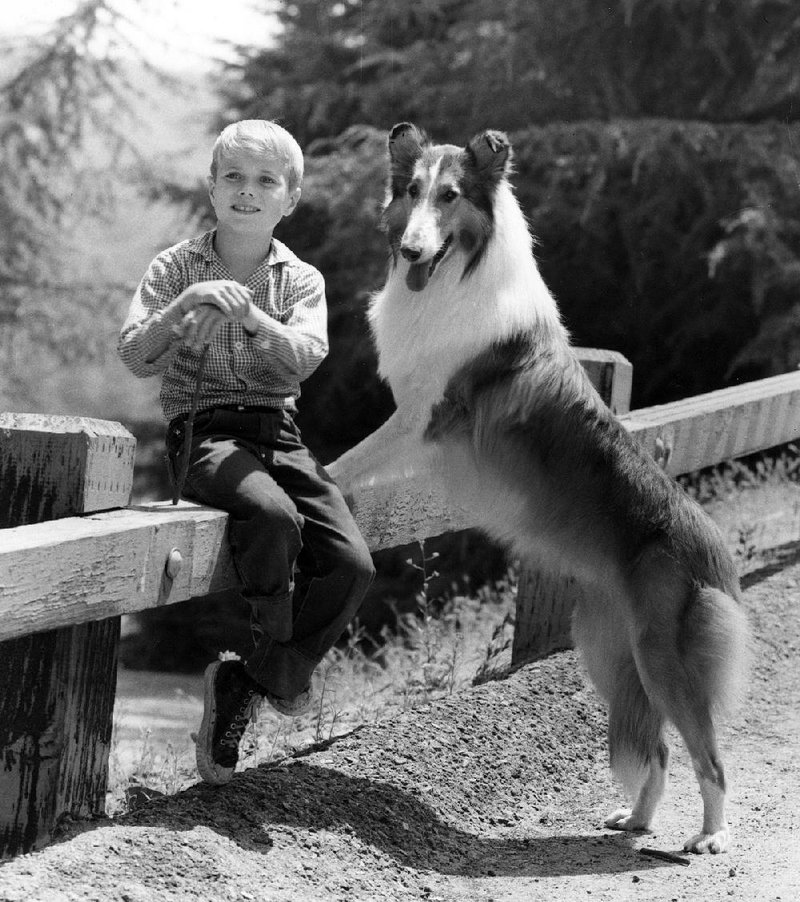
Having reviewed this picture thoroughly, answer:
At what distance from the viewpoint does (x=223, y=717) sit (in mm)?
3141

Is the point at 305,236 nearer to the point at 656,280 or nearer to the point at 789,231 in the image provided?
the point at 656,280

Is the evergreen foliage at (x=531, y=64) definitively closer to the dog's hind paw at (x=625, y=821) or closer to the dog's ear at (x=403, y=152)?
the dog's ear at (x=403, y=152)


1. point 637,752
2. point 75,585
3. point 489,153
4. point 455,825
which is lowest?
point 455,825

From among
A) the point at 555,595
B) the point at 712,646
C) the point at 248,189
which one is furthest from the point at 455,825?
the point at 248,189

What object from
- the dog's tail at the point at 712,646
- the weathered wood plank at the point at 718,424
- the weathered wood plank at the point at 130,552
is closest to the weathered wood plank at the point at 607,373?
the weathered wood plank at the point at 718,424

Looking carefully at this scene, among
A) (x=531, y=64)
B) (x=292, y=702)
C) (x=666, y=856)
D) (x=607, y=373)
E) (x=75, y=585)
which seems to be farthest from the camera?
(x=531, y=64)

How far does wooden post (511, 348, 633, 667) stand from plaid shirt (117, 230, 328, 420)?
5.34 ft

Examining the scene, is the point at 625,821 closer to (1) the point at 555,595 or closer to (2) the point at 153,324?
(1) the point at 555,595

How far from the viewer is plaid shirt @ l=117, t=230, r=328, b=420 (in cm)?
307

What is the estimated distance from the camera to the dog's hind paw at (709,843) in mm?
3400

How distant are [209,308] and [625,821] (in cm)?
198

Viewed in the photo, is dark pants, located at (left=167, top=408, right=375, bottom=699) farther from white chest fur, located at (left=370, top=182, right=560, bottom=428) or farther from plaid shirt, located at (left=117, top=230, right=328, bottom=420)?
white chest fur, located at (left=370, top=182, right=560, bottom=428)

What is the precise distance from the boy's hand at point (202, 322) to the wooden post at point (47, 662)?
0.92 feet

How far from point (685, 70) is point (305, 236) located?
13.3ft
